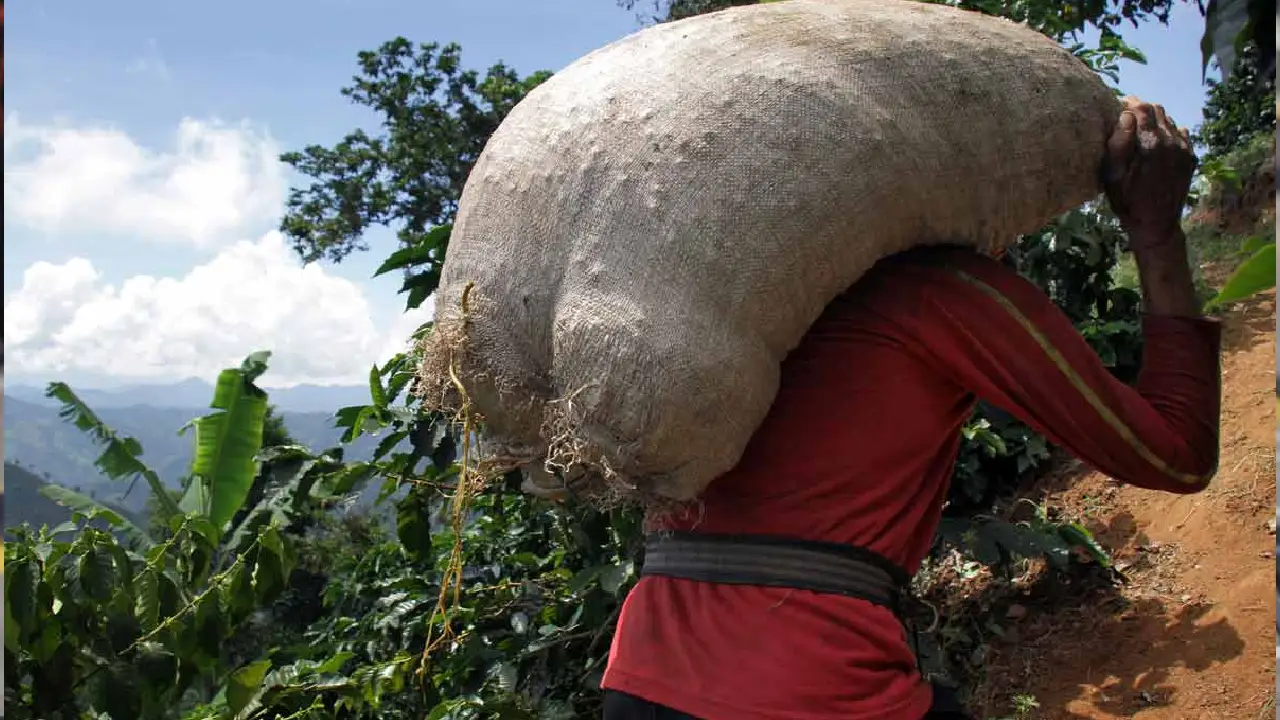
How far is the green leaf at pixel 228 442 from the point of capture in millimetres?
5867

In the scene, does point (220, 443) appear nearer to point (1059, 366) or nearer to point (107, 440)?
point (107, 440)

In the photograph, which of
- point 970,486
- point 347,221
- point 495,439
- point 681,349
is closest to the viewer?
point 681,349

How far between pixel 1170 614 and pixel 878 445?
3113mm

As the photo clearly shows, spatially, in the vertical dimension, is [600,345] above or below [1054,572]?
above

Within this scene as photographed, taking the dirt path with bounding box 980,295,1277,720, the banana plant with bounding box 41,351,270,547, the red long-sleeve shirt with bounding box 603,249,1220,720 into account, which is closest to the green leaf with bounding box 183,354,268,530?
the banana plant with bounding box 41,351,270,547

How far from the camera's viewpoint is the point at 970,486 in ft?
16.6

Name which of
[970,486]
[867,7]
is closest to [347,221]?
[970,486]

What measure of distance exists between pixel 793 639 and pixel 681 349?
475 millimetres

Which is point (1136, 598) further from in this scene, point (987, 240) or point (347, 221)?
point (347, 221)

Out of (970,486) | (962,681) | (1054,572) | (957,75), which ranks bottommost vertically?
(962,681)

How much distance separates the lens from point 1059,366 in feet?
4.89

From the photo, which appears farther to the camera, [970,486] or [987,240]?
[970,486]

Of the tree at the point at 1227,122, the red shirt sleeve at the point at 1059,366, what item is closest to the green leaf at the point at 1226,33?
the red shirt sleeve at the point at 1059,366

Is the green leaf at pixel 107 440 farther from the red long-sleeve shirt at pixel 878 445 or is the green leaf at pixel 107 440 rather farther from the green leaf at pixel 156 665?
the red long-sleeve shirt at pixel 878 445
